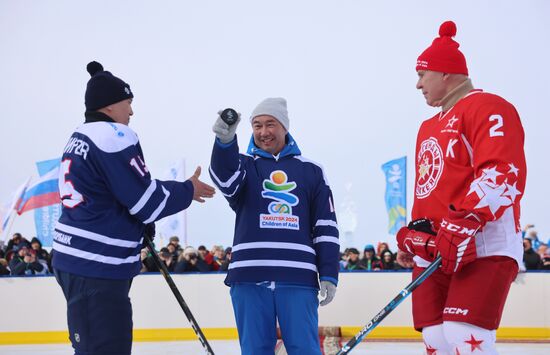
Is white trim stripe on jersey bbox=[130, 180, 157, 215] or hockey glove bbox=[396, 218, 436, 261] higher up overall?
white trim stripe on jersey bbox=[130, 180, 157, 215]

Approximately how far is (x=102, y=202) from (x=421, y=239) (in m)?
1.19

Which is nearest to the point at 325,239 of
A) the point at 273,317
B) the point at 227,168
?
the point at 273,317

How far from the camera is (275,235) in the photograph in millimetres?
3369

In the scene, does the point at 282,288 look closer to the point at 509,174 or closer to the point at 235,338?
the point at 509,174

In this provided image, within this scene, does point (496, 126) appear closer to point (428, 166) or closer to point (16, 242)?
point (428, 166)

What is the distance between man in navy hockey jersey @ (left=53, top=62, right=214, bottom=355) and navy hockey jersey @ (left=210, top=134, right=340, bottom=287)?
536 mm

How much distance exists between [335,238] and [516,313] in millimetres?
5667

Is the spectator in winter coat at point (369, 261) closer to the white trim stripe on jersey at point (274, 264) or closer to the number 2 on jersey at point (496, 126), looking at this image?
the white trim stripe on jersey at point (274, 264)

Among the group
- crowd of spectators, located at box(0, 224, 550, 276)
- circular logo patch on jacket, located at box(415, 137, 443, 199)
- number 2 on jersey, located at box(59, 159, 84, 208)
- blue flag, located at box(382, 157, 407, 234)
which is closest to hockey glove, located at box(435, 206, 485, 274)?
circular logo patch on jacket, located at box(415, 137, 443, 199)

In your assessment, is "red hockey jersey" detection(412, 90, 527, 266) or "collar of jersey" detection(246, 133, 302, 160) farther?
"collar of jersey" detection(246, 133, 302, 160)

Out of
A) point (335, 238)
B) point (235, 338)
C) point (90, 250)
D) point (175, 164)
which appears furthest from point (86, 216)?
point (175, 164)

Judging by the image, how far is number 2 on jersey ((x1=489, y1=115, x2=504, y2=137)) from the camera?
2727mm

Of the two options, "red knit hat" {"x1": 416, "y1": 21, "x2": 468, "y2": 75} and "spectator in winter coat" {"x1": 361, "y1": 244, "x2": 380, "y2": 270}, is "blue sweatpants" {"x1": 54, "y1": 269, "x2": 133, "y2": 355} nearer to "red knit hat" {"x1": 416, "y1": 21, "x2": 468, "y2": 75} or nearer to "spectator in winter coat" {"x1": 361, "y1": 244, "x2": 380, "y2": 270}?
"red knit hat" {"x1": 416, "y1": 21, "x2": 468, "y2": 75}

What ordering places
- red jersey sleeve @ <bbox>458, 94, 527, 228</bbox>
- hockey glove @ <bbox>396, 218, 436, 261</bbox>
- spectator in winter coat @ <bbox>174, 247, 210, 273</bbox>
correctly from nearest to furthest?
red jersey sleeve @ <bbox>458, 94, 527, 228</bbox>
hockey glove @ <bbox>396, 218, 436, 261</bbox>
spectator in winter coat @ <bbox>174, 247, 210, 273</bbox>
